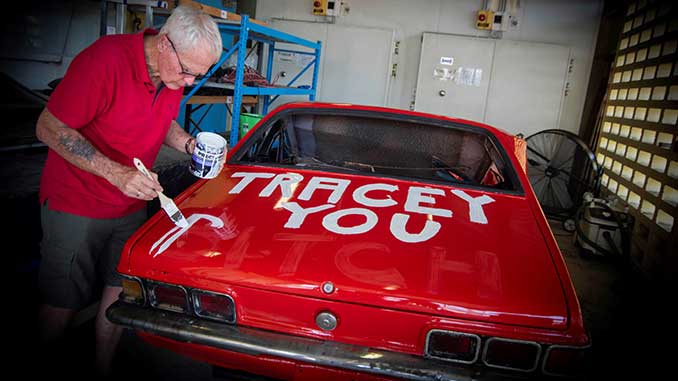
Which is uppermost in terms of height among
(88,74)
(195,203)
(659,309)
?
(88,74)

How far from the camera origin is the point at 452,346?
4.54 feet

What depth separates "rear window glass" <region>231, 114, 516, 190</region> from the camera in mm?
2344

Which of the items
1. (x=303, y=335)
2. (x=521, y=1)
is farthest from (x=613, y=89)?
(x=303, y=335)

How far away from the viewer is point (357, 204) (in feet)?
6.27

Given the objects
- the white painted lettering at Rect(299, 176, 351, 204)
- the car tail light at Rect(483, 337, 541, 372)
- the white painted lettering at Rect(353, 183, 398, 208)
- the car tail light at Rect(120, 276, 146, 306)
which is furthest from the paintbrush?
the car tail light at Rect(483, 337, 541, 372)

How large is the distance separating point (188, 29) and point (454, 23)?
20.6ft

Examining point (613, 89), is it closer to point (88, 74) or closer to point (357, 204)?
point (357, 204)

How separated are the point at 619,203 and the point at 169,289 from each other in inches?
185

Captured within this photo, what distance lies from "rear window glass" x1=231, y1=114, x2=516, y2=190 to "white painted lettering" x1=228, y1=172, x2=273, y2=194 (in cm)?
16

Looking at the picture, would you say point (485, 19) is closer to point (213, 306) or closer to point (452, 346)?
point (452, 346)

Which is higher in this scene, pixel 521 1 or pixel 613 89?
pixel 521 1

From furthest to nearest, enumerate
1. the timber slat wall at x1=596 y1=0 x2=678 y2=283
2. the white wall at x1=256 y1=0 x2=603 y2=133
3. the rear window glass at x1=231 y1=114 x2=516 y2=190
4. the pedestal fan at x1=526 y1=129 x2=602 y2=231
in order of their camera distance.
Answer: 1. the white wall at x1=256 y1=0 x2=603 y2=133
2. the pedestal fan at x1=526 y1=129 x2=602 y2=231
3. the timber slat wall at x1=596 y1=0 x2=678 y2=283
4. the rear window glass at x1=231 y1=114 x2=516 y2=190

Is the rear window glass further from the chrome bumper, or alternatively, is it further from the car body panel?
the chrome bumper

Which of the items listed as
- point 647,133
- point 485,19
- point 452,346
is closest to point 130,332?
point 452,346
